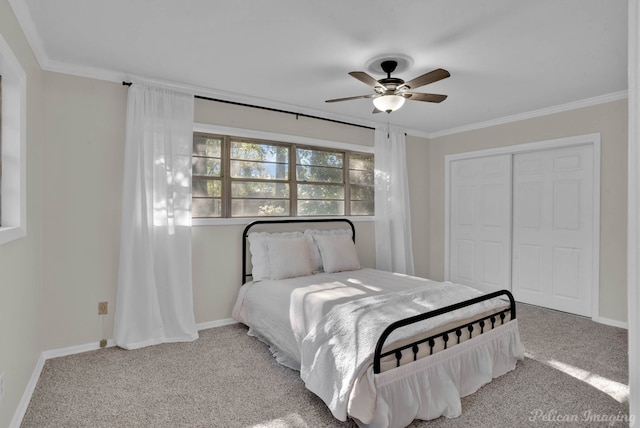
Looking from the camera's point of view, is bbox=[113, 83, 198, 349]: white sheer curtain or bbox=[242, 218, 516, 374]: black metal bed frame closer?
bbox=[242, 218, 516, 374]: black metal bed frame

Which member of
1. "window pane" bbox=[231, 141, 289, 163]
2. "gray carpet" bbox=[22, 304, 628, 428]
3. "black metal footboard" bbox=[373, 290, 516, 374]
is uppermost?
"window pane" bbox=[231, 141, 289, 163]

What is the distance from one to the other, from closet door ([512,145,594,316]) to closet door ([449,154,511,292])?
0.45 feet

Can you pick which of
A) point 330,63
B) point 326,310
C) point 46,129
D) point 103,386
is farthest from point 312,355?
point 46,129

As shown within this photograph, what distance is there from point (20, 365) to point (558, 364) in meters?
3.78

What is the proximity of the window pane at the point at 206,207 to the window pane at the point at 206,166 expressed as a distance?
28 cm

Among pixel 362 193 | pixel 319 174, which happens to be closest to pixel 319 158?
pixel 319 174

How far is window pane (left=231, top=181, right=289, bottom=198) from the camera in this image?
3934 millimetres

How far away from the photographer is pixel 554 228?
4.28m

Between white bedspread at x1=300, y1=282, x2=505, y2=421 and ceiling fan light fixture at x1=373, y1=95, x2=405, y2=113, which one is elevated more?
ceiling fan light fixture at x1=373, y1=95, x2=405, y2=113

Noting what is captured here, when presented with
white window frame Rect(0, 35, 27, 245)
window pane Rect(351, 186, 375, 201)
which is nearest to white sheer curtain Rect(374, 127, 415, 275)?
window pane Rect(351, 186, 375, 201)

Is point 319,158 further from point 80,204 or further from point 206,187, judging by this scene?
point 80,204

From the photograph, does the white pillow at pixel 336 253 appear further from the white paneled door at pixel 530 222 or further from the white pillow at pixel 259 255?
the white paneled door at pixel 530 222

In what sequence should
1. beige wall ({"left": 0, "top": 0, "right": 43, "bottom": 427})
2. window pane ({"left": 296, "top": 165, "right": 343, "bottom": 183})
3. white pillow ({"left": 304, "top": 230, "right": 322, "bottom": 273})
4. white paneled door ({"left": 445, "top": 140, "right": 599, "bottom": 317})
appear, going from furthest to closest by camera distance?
window pane ({"left": 296, "top": 165, "right": 343, "bottom": 183}), white paneled door ({"left": 445, "top": 140, "right": 599, "bottom": 317}), white pillow ({"left": 304, "top": 230, "right": 322, "bottom": 273}), beige wall ({"left": 0, "top": 0, "right": 43, "bottom": 427})

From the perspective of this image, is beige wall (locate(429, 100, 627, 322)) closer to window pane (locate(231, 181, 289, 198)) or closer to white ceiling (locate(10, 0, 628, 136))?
white ceiling (locate(10, 0, 628, 136))
